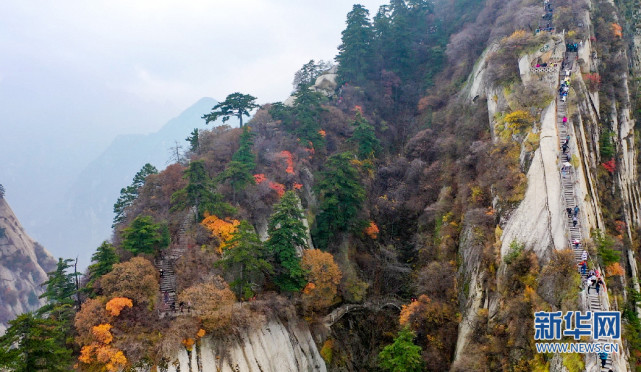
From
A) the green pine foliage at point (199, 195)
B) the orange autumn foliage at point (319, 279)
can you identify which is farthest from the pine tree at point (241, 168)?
the orange autumn foliage at point (319, 279)

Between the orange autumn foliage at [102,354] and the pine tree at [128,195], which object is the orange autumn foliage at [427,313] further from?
the pine tree at [128,195]

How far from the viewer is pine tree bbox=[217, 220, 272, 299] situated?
84.1 feet

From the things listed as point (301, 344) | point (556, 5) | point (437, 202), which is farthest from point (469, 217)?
point (556, 5)

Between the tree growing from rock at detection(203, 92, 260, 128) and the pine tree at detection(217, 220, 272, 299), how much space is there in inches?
697

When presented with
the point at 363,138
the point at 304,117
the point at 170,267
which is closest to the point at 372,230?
the point at 363,138

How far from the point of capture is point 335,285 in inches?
1161

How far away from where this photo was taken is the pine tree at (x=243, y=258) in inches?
1009

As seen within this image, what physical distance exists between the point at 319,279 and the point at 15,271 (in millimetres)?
72360

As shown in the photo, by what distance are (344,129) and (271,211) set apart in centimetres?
1605

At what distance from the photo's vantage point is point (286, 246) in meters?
27.9

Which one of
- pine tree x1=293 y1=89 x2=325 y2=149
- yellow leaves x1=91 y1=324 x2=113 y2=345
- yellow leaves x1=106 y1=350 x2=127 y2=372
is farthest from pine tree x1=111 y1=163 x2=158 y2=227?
yellow leaves x1=106 y1=350 x2=127 y2=372

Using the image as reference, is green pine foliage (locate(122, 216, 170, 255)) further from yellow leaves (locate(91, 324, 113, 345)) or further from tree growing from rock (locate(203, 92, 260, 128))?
tree growing from rock (locate(203, 92, 260, 128))

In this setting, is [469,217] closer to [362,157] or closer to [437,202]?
[437,202]

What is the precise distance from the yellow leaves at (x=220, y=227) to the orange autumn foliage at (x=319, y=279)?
20.2 ft
